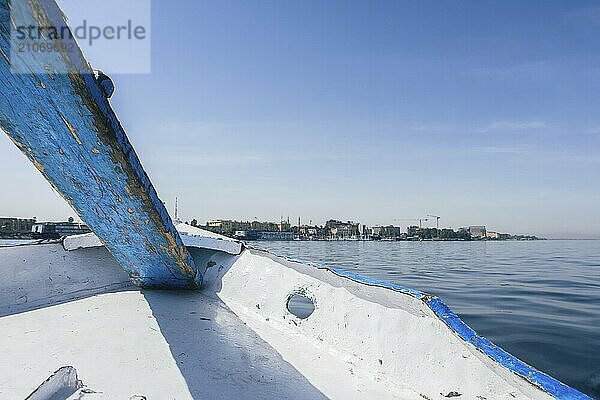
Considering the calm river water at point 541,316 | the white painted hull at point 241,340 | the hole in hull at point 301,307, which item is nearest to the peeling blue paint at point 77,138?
the white painted hull at point 241,340

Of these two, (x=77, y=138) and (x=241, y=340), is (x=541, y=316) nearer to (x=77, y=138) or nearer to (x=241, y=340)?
(x=241, y=340)

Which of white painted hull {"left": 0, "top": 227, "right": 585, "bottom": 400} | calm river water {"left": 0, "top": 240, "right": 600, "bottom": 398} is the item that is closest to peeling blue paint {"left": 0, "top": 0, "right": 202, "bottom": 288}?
white painted hull {"left": 0, "top": 227, "right": 585, "bottom": 400}

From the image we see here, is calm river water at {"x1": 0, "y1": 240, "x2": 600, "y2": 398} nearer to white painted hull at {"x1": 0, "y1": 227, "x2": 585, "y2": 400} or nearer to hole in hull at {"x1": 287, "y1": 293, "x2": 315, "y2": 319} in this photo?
white painted hull at {"x1": 0, "y1": 227, "x2": 585, "y2": 400}

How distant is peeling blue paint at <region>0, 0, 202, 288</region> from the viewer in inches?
47.4

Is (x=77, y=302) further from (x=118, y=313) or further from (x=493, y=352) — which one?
Result: (x=493, y=352)

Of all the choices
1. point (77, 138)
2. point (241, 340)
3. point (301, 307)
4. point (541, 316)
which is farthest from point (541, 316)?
point (77, 138)

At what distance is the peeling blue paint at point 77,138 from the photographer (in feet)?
3.95

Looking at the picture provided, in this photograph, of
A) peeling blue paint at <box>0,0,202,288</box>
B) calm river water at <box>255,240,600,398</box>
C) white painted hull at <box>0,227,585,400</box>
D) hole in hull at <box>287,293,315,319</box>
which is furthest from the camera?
hole in hull at <box>287,293,315,319</box>

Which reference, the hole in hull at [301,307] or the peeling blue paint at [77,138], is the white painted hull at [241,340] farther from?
the hole in hull at [301,307]

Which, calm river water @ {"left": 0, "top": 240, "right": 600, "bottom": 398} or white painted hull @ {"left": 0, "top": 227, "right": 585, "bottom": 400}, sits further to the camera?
calm river water @ {"left": 0, "top": 240, "right": 600, "bottom": 398}

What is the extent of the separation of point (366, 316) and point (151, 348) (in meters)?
1.08

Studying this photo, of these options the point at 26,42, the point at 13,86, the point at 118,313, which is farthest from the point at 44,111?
the point at 118,313

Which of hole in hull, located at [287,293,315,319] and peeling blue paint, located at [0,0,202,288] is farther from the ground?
peeling blue paint, located at [0,0,202,288]

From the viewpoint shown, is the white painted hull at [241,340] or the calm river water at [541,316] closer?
the white painted hull at [241,340]
